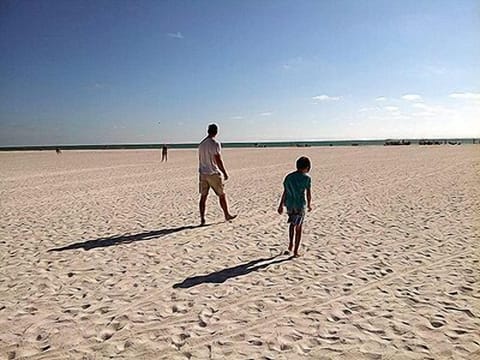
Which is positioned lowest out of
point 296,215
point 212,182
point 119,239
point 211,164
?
point 119,239

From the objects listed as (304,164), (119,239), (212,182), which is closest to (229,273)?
(304,164)

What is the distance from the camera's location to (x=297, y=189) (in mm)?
5836

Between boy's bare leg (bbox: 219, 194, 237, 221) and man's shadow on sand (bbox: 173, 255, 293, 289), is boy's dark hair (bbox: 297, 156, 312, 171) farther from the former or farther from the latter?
boy's bare leg (bbox: 219, 194, 237, 221)

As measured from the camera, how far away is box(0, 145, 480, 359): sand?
11.7 feet

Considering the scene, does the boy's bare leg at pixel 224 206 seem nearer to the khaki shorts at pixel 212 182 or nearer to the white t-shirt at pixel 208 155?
the khaki shorts at pixel 212 182

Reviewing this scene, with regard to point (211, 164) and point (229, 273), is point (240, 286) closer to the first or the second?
point (229, 273)

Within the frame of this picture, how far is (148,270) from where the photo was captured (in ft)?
18.4

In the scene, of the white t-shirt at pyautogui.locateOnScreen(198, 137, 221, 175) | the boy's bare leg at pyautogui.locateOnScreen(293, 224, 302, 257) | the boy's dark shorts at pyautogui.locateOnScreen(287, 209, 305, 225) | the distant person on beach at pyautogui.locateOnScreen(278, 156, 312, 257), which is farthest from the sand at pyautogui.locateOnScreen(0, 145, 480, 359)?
the white t-shirt at pyautogui.locateOnScreen(198, 137, 221, 175)

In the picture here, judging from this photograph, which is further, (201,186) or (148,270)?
(201,186)

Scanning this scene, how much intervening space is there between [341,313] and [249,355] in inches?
49.0

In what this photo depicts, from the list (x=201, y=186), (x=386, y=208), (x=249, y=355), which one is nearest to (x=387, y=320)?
(x=249, y=355)

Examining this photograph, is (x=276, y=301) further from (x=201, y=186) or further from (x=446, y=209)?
(x=446, y=209)

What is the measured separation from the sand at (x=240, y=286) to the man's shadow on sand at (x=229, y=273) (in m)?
0.03

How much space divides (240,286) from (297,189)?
1710 millimetres
